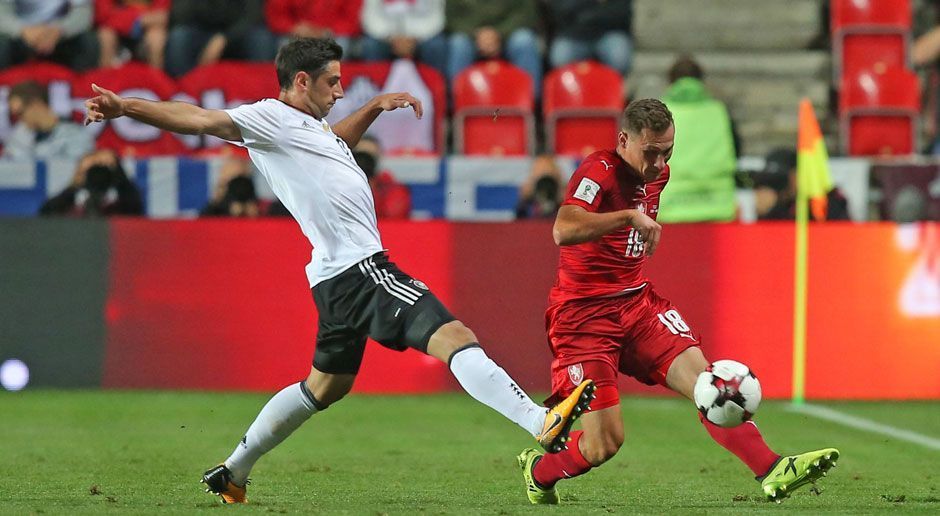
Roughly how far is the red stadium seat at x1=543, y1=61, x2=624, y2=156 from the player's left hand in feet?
26.8

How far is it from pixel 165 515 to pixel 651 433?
4.52 m

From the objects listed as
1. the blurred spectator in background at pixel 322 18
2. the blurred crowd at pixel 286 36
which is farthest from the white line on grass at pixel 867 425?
the blurred spectator in background at pixel 322 18

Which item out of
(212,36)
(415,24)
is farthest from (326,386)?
(212,36)

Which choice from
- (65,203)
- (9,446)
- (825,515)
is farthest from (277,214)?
(825,515)

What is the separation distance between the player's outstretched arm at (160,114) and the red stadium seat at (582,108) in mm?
9081

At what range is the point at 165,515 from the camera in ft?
19.6

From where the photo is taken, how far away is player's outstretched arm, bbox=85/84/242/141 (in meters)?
5.73

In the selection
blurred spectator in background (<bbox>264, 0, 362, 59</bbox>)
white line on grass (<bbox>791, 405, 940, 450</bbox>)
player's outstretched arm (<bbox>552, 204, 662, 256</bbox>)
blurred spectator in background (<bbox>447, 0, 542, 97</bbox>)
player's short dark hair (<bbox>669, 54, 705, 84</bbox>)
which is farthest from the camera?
blurred spectator in background (<bbox>264, 0, 362, 59</bbox>)

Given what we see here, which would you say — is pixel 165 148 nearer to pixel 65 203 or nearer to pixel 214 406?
pixel 65 203

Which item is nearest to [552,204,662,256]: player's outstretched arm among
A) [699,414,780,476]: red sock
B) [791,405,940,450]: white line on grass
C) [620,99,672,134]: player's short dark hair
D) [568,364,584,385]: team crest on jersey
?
[620,99,672,134]: player's short dark hair

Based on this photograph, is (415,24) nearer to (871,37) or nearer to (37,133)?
(37,133)

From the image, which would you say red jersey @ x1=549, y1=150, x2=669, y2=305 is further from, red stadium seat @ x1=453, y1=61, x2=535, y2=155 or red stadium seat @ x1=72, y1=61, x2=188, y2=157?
red stadium seat @ x1=72, y1=61, x2=188, y2=157

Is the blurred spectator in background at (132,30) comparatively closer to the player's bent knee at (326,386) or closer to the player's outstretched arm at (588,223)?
the player's bent knee at (326,386)

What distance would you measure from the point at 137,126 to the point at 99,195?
87.5 inches
